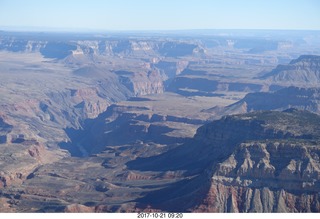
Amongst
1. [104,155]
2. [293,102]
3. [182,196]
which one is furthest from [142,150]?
[293,102]

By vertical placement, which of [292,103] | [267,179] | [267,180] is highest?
[292,103]

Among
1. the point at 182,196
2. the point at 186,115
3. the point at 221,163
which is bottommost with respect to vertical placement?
the point at 182,196

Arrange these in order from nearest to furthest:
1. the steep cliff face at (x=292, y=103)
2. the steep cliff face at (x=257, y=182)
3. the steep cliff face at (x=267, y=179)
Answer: the steep cliff face at (x=267, y=179)
the steep cliff face at (x=257, y=182)
the steep cliff face at (x=292, y=103)

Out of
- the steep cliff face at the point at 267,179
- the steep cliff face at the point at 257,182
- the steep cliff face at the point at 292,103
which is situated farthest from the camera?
the steep cliff face at the point at 292,103

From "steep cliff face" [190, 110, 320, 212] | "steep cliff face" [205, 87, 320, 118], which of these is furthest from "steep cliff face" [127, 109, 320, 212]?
"steep cliff face" [205, 87, 320, 118]

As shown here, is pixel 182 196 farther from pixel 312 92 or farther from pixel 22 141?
pixel 312 92

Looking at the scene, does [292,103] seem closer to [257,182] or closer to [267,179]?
[267,179]

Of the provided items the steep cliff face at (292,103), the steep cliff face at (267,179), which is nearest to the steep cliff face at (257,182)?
the steep cliff face at (267,179)

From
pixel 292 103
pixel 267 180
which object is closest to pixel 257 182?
pixel 267 180

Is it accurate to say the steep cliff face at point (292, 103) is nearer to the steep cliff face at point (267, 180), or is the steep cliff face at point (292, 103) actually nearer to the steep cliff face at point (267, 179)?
the steep cliff face at point (267, 179)

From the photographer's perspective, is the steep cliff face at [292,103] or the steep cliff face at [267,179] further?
the steep cliff face at [292,103]

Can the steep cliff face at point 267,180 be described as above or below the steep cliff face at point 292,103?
below
